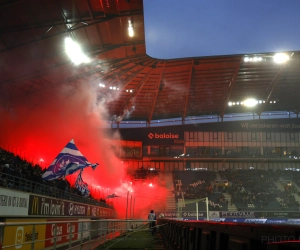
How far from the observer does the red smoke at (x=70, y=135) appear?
31250 mm

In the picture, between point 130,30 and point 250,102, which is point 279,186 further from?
point 130,30

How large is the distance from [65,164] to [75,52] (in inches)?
483

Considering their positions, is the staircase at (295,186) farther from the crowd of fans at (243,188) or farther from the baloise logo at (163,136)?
the baloise logo at (163,136)

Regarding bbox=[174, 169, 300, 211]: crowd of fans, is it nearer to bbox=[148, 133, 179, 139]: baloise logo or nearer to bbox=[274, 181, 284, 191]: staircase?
bbox=[274, 181, 284, 191]: staircase

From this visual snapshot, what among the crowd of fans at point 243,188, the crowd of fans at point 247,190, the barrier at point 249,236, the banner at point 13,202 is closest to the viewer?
the barrier at point 249,236

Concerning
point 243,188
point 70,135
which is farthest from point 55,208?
point 243,188

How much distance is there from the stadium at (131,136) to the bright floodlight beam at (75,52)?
10cm

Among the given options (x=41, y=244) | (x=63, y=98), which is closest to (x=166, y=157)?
(x=63, y=98)

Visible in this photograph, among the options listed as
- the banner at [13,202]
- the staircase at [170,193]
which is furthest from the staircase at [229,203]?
the banner at [13,202]

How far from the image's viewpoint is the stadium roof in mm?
23250

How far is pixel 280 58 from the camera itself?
36438 mm

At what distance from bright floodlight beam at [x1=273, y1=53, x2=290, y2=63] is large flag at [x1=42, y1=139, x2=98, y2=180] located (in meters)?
24.9

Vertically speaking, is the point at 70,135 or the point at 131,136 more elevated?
the point at 131,136

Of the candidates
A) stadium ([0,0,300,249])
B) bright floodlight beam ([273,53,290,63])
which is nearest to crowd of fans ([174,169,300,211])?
stadium ([0,0,300,249])
